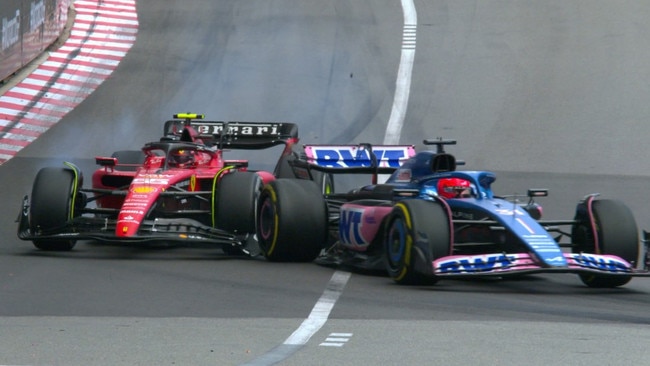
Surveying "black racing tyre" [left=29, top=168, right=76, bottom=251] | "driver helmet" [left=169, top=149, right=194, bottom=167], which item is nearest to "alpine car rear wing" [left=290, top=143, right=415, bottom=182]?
"driver helmet" [left=169, top=149, right=194, bottom=167]

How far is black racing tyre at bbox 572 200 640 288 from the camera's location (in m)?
12.0

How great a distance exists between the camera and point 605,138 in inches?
852

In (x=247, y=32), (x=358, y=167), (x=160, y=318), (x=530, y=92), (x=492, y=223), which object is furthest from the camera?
(x=247, y=32)

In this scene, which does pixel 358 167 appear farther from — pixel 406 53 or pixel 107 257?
pixel 406 53

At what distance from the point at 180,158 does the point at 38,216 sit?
71.1 inches

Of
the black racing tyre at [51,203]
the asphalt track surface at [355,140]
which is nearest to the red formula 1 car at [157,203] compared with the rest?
the black racing tyre at [51,203]

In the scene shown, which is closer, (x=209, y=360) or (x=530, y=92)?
(x=209, y=360)

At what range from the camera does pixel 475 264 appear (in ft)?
36.7

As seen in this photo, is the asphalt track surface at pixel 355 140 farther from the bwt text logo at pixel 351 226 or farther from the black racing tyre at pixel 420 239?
the bwt text logo at pixel 351 226

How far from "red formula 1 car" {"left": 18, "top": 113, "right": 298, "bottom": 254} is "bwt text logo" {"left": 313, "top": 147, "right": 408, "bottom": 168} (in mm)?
690

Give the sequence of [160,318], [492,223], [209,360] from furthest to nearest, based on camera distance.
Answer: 1. [492,223]
2. [160,318]
3. [209,360]

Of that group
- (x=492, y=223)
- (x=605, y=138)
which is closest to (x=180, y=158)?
(x=492, y=223)

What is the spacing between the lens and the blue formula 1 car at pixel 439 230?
36.9ft

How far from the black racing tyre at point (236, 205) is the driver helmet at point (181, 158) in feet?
3.09
